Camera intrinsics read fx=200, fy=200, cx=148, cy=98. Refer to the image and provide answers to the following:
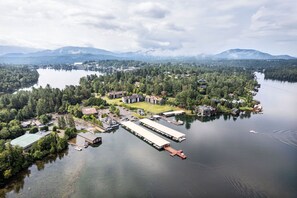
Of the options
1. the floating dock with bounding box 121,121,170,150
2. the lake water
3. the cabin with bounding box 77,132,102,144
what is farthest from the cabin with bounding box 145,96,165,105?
the cabin with bounding box 77,132,102,144

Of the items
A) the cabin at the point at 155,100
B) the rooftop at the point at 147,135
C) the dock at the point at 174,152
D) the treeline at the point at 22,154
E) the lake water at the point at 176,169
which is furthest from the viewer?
the cabin at the point at 155,100

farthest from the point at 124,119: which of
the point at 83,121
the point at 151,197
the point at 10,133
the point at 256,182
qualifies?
the point at 256,182

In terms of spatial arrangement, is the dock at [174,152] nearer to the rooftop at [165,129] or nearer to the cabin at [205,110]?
the rooftop at [165,129]

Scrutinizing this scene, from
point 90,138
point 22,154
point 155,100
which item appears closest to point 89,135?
point 90,138

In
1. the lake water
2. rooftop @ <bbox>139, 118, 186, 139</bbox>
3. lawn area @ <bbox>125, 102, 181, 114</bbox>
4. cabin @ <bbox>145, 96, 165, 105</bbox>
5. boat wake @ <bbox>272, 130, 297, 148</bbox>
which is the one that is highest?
cabin @ <bbox>145, 96, 165, 105</bbox>

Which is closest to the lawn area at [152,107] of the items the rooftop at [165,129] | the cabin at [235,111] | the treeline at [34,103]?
the rooftop at [165,129]

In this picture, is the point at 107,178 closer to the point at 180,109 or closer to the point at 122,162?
the point at 122,162

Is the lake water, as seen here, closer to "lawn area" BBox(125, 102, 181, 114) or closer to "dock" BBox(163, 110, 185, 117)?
"dock" BBox(163, 110, 185, 117)

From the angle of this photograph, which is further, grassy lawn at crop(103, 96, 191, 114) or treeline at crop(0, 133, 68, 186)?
grassy lawn at crop(103, 96, 191, 114)
